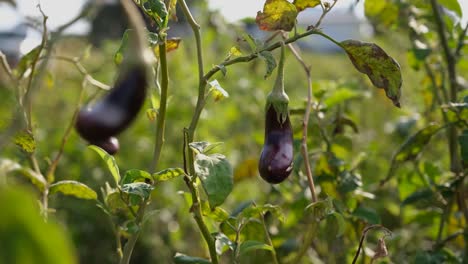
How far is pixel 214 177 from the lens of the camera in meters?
0.76

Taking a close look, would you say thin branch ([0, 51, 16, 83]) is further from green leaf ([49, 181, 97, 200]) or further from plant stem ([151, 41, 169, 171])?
plant stem ([151, 41, 169, 171])

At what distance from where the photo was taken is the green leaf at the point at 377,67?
2.73 feet

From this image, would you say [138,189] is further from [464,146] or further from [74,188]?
[464,146]

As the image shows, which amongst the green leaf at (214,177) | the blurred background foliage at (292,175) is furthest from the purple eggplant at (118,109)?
the green leaf at (214,177)

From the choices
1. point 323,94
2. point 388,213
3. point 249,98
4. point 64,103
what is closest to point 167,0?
point 323,94

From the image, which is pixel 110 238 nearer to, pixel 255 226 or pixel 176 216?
pixel 176 216

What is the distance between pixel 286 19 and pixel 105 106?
36 cm

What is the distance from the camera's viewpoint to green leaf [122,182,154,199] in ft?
2.60

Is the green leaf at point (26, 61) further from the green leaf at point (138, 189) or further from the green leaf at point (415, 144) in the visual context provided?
the green leaf at point (415, 144)

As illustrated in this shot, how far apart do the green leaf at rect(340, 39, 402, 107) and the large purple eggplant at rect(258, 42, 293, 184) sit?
8 cm

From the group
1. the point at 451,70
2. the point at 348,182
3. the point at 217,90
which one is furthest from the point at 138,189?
the point at 451,70

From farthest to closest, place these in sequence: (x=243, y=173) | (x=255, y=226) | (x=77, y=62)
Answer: (x=243, y=173)
(x=77, y=62)
(x=255, y=226)

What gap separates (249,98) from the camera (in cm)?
251

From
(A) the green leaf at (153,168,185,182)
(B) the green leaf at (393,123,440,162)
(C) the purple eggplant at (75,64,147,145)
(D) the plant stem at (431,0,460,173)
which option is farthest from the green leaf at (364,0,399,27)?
(C) the purple eggplant at (75,64,147,145)
